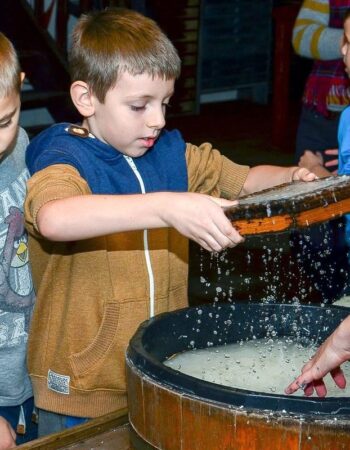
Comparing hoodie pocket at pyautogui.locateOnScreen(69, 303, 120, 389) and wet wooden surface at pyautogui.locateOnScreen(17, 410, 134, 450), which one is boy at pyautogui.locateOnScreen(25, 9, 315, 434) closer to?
hoodie pocket at pyautogui.locateOnScreen(69, 303, 120, 389)

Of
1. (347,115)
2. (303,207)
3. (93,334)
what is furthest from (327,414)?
(347,115)

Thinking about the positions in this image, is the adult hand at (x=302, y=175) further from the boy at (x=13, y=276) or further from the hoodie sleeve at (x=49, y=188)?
the boy at (x=13, y=276)

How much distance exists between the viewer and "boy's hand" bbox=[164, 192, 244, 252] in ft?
6.49

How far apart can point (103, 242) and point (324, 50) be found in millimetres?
2139

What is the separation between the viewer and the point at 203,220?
6.53ft

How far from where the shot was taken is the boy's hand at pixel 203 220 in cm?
198

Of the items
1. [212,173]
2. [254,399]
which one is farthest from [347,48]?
[254,399]

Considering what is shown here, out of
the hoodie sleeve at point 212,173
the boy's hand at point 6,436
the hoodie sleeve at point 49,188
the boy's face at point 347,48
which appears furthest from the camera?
the boy's face at point 347,48

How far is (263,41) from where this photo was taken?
408 inches

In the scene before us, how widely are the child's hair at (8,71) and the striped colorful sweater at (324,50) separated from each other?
6.92ft

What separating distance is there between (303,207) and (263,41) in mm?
8559

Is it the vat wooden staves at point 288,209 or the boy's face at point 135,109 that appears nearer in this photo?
the vat wooden staves at point 288,209

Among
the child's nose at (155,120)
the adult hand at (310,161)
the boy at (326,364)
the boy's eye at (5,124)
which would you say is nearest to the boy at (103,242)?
the child's nose at (155,120)

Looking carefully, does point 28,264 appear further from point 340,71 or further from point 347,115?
point 340,71
